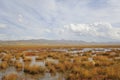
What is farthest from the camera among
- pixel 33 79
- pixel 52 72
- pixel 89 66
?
pixel 89 66

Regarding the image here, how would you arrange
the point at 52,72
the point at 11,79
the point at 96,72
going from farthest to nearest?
1. the point at 52,72
2. the point at 96,72
3. the point at 11,79

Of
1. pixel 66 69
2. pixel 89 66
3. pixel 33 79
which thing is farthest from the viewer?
pixel 89 66

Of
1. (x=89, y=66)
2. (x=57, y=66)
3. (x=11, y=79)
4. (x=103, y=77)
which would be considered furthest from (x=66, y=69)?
(x=11, y=79)

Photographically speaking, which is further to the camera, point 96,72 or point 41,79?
point 96,72

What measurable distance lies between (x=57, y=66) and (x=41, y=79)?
18.2 ft

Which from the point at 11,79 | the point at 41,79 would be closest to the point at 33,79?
the point at 41,79

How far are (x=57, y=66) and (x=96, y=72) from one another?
18.2 ft

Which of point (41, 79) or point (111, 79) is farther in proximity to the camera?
point (41, 79)

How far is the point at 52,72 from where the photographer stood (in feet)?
59.5

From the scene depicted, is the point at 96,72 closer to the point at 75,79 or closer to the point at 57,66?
the point at 75,79

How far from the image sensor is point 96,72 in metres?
16.5

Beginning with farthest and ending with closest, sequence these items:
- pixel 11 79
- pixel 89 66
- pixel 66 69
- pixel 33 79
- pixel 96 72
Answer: pixel 89 66
pixel 66 69
pixel 96 72
pixel 33 79
pixel 11 79

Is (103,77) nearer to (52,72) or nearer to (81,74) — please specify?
(81,74)

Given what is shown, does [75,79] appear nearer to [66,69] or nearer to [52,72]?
[52,72]
